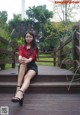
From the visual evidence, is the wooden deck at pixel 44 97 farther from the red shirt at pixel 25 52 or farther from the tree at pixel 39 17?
the tree at pixel 39 17

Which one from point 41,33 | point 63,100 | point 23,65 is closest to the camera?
point 63,100

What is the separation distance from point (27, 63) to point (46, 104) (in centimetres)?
91

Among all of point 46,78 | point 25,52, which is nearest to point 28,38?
point 25,52

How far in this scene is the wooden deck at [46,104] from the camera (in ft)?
10.5

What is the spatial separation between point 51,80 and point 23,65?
730 millimetres

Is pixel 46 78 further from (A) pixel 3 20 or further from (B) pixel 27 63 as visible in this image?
(A) pixel 3 20

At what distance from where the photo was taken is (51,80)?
4594 mm

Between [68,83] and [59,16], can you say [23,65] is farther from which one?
[59,16]

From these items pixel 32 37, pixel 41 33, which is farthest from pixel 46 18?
pixel 32 37

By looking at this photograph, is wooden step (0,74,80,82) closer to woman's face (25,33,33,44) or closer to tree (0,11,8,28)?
woman's face (25,33,33,44)

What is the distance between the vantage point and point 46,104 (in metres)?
3.58

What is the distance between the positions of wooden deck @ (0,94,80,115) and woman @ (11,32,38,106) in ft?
0.79

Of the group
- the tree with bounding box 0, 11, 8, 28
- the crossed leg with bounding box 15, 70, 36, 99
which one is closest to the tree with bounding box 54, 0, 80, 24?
the tree with bounding box 0, 11, 8, 28

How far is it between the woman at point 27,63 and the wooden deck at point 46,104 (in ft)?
0.79
